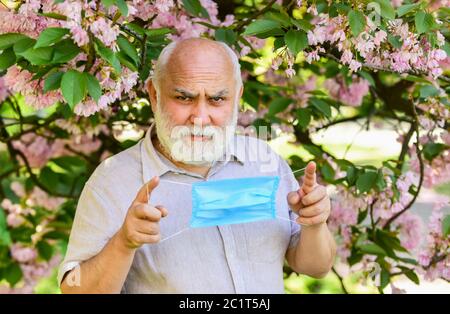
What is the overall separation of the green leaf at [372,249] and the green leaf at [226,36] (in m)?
1.20

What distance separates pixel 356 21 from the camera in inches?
109

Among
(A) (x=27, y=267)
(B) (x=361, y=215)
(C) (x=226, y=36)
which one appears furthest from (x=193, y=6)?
(A) (x=27, y=267)

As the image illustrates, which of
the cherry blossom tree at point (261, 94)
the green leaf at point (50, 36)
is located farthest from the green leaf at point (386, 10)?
the green leaf at point (50, 36)

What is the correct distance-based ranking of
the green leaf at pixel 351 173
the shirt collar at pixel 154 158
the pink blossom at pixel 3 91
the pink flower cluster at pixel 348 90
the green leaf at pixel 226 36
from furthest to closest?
1. the pink flower cluster at pixel 348 90
2. the pink blossom at pixel 3 91
3. the green leaf at pixel 351 173
4. the green leaf at pixel 226 36
5. the shirt collar at pixel 154 158

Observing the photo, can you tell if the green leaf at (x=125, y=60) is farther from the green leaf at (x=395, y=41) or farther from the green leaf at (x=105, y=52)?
the green leaf at (x=395, y=41)

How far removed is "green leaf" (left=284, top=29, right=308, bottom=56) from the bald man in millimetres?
207

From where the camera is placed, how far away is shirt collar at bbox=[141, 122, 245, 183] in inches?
108

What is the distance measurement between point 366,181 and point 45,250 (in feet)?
5.99

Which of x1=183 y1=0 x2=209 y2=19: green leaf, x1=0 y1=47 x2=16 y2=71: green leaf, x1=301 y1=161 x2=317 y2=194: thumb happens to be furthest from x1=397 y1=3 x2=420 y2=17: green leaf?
x1=0 y1=47 x2=16 y2=71: green leaf

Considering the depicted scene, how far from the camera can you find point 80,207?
2680 millimetres

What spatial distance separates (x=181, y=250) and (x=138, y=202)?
39 cm

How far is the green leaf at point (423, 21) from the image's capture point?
2842 millimetres
